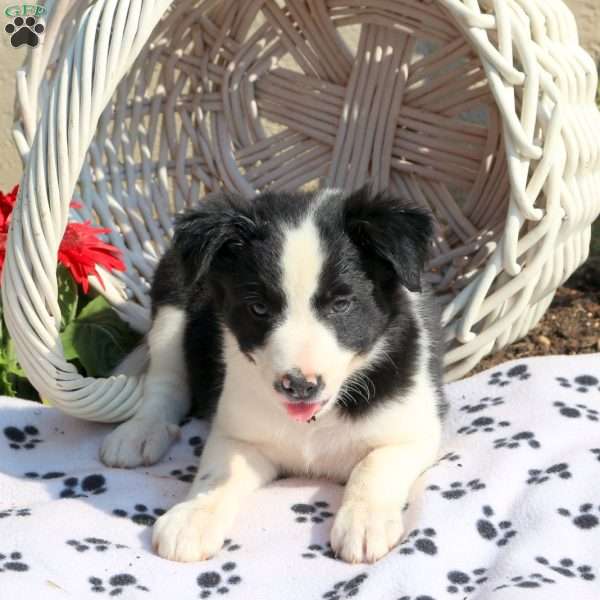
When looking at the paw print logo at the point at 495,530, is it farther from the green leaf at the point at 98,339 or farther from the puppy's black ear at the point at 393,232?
Result: the green leaf at the point at 98,339

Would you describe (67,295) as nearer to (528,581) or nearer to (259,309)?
(259,309)

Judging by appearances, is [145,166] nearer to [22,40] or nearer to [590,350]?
[22,40]

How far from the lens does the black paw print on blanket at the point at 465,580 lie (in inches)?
96.3

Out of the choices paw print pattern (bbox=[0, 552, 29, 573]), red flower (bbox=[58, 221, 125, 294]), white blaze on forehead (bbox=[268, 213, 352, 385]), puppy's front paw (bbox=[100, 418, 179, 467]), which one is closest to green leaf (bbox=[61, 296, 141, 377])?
red flower (bbox=[58, 221, 125, 294])

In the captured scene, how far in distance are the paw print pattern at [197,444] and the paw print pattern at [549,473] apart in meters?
1.08

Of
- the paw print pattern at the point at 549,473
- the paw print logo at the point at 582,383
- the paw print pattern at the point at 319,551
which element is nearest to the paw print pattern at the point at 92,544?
the paw print pattern at the point at 319,551

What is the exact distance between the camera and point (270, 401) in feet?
9.50

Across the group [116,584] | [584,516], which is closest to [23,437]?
[116,584]

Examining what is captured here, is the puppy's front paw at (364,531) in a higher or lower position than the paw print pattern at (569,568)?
higher

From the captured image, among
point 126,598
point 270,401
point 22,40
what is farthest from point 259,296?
point 22,40

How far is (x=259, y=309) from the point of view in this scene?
262cm

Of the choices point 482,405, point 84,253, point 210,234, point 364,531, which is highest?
point 210,234

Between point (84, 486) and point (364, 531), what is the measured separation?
92 cm

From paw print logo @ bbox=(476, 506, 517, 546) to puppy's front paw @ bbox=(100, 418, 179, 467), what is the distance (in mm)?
1084
